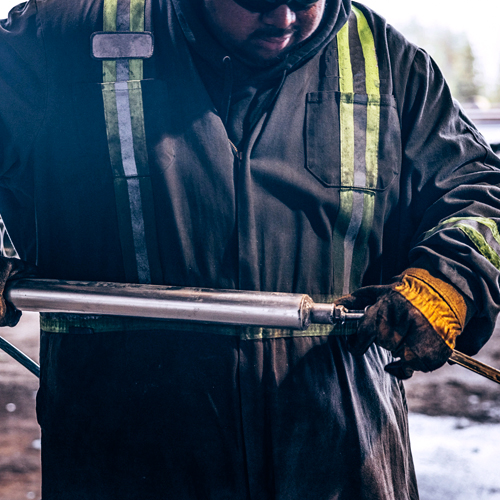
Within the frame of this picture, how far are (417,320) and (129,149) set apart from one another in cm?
61

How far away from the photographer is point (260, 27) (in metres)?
1.24

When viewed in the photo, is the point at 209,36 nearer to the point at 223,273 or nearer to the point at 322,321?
the point at 223,273

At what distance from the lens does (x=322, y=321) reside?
3.85ft

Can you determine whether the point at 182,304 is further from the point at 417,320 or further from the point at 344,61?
the point at 344,61

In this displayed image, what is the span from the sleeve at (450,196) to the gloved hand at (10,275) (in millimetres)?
746

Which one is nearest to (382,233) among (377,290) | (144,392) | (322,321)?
(377,290)

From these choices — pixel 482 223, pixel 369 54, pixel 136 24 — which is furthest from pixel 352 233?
pixel 136 24

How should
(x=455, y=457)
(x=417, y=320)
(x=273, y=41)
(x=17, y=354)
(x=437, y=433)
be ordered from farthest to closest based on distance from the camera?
(x=437, y=433) → (x=455, y=457) → (x=17, y=354) → (x=273, y=41) → (x=417, y=320)

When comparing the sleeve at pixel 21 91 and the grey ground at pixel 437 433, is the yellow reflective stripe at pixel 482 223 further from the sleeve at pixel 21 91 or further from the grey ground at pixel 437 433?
the grey ground at pixel 437 433

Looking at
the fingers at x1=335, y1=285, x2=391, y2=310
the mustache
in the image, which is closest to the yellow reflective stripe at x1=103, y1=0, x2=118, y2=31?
the mustache

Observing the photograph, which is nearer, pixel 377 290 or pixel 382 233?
pixel 377 290

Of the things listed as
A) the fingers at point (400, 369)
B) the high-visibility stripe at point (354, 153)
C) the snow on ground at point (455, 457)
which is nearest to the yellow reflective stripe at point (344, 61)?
the high-visibility stripe at point (354, 153)

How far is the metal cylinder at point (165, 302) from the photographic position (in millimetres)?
1136

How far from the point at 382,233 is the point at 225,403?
A: 1.51ft
